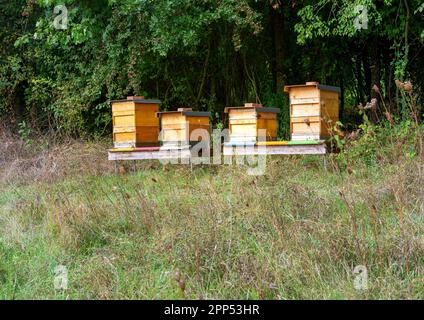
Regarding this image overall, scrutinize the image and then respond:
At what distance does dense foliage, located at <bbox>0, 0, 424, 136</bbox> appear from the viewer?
9.23m

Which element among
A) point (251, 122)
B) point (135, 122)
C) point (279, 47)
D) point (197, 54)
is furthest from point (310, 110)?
point (197, 54)

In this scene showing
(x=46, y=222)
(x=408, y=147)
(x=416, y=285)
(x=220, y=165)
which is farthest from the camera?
(x=220, y=165)

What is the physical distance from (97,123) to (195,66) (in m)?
2.64

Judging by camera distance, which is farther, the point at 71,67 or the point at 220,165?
the point at 71,67

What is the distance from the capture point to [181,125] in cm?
847

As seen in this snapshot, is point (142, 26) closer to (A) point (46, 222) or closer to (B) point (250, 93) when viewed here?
(B) point (250, 93)

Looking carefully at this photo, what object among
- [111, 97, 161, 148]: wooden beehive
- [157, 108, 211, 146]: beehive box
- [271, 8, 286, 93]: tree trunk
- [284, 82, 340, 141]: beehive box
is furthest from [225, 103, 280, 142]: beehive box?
[271, 8, 286, 93]: tree trunk

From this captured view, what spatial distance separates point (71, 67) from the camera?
42.4 feet

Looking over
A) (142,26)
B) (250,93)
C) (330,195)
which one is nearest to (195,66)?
(250,93)

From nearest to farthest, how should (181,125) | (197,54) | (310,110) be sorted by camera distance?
1. (310,110)
2. (181,125)
3. (197,54)

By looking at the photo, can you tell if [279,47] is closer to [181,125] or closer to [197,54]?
[197,54]

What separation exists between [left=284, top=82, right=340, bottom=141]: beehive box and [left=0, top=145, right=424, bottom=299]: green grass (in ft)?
4.85

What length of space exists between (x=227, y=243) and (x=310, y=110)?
3.86 metres

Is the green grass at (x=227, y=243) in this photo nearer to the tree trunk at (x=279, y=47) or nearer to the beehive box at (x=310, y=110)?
the beehive box at (x=310, y=110)
